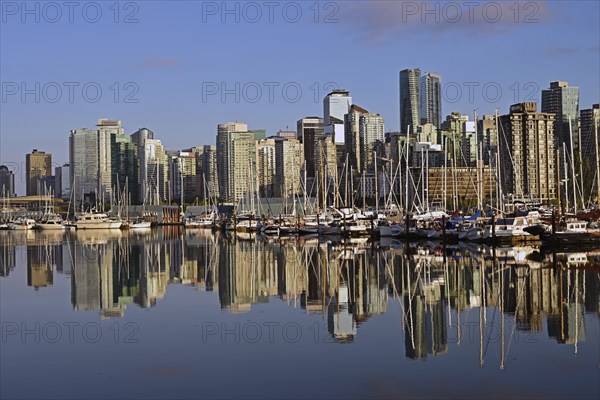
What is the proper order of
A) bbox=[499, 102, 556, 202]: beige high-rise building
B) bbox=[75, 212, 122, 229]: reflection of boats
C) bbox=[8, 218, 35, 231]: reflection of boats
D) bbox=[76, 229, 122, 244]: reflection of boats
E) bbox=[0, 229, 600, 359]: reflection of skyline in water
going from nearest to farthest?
bbox=[0, 229, 600, 359]: reflection of skyline in water < bbox=[76, 229, 122, 244]: reflection of boats < bbox=[75, 212, 122, 229]: reflection of boats < bbox=[8, 218, 35, 231]: reflection of boats < bbox=[499, 102, 556, 202]: beige high-rise building

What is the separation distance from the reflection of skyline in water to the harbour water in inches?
3.8

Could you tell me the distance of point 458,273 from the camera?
122 feet

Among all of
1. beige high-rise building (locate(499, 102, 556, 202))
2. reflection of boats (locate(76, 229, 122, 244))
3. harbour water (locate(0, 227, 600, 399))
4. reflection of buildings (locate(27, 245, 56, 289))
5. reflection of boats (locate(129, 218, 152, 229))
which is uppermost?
beige high-rise building (locate(499, 102, 556, 202))

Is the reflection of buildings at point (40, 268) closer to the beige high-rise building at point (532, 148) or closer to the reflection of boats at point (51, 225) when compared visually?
the reflection of boats at point (51, 225)

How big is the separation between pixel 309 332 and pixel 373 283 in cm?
1182

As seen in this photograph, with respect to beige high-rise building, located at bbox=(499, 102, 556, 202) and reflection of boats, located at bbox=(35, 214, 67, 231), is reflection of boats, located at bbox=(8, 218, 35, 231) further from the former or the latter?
beige high-rise building, located at bbox=(499, 102, 556, 202)

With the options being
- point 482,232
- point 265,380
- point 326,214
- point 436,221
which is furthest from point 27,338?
point 326,214

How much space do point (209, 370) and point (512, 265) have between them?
25.7m

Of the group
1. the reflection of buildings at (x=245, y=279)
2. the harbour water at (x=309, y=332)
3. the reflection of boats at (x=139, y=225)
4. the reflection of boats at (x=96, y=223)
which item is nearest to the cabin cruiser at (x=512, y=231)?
the reflection of buildings at (x=245, y=279)

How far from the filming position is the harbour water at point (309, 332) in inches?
638

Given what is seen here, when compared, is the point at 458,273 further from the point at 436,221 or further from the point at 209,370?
the point at 436,221

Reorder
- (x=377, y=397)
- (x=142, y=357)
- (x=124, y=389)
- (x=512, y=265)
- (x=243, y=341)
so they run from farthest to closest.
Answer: (x=512, y=265)
(x=243, y=341)
(x=142, y=357)
(x=124, y=389)
(x=377, y=397)

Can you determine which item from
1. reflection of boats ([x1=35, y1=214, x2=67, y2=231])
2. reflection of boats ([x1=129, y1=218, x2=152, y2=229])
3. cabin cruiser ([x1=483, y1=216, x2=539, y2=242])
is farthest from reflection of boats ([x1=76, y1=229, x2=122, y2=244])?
cabin cruiser ([x1=483, y1=216, x2=539, y2=242])

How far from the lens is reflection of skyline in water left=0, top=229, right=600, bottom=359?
931 inches
